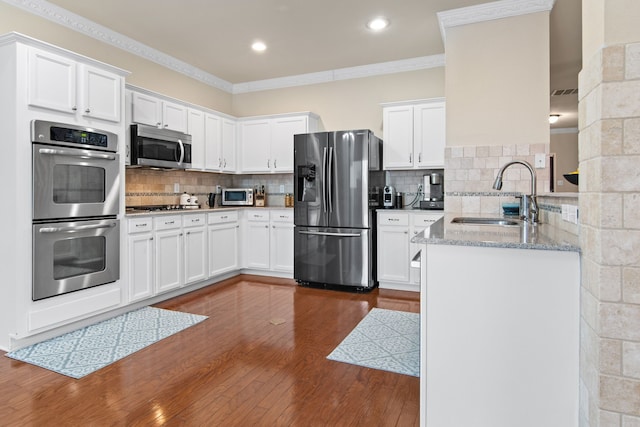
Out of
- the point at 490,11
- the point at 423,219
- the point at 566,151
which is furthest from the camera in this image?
the point at 566,151

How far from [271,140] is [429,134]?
6.91ft

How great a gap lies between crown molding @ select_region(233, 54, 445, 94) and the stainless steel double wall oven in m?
2.76

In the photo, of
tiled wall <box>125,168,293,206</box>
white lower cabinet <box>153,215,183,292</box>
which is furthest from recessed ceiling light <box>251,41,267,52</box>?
white lower cabinet <box>153,215,183,292</box>

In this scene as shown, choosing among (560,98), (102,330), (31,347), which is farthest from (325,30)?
(560,98)

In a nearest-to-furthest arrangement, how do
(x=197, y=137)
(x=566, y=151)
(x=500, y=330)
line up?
1. (x=500, y=330)
2. (x=197, y=137)
3. (x=566, y=151)

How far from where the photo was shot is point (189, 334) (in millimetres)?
3051

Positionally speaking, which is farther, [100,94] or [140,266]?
[140,266]

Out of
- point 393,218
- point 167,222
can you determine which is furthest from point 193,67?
point 393,218

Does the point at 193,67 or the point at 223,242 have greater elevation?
the point at 193,67

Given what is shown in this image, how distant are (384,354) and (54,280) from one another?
2538 millimetres

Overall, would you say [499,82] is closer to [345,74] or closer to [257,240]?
[345,74]

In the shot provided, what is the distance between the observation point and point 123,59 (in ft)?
13.5

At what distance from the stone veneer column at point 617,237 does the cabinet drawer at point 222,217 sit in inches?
160

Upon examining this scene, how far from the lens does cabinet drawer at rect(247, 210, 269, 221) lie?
16.7 ft
